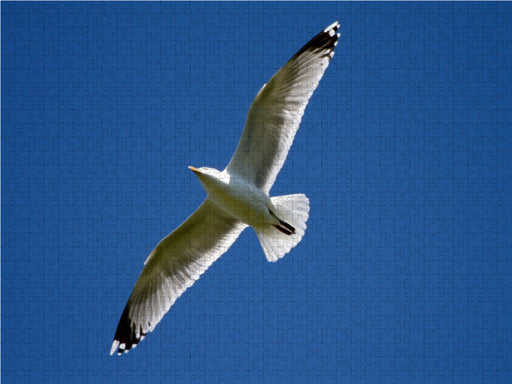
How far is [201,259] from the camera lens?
5555 millimetres

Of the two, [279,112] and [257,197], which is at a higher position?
[279,112]

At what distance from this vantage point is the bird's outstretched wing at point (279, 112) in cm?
501

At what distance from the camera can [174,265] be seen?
556 cm

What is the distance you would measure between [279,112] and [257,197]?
593mm

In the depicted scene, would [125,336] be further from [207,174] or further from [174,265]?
[207,174]

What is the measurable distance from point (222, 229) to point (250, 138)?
787 mm

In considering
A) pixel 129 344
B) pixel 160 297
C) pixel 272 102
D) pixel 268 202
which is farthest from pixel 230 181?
pixel 129 344

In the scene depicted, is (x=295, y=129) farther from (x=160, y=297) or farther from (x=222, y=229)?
(x=160, y=297)

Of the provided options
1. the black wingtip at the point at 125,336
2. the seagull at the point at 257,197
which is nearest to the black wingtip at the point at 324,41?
the seagull at the point at 257,197

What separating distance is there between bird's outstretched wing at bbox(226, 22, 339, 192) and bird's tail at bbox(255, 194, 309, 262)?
217mm

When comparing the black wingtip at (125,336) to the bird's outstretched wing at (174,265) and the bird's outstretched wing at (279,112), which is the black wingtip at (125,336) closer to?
the bird's outstretched wing at (174,265)

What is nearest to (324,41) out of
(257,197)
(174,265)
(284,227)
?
(257,197)

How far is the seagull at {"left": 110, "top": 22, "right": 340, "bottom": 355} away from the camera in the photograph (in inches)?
196

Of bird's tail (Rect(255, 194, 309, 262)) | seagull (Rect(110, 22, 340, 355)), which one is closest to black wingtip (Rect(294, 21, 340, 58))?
seagull (Rect(110, 22, 340, 355))
